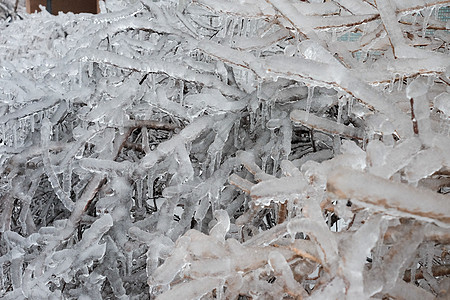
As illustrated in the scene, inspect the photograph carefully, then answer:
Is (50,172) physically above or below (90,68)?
below

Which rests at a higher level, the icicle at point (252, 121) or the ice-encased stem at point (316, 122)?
the ice-encased stem at point (316, 122)

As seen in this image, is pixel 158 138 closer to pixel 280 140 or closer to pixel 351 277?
pixel 280 140

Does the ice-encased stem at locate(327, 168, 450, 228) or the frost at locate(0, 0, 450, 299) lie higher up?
the ice-encased stem at locate(327, 168, 450, 228)

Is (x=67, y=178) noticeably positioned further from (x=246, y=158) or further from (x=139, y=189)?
(x=246, y=158)

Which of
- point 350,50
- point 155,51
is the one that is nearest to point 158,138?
point 155,51

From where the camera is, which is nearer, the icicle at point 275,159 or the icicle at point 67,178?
the icicle at point 275,159

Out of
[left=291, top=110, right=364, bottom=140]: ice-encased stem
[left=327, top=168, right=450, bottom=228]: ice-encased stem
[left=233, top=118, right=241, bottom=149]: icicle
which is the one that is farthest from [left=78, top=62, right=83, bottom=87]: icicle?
[left=327, top=168, right=450, bottom=228]: ice-encased stem

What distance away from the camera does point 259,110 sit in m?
0.80

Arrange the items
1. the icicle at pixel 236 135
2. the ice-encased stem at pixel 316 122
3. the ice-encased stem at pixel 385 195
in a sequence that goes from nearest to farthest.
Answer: the ice-encased stem at pixel 385 195 < the ice-encased stem at pixel 316 122 < the icicle at pixel 236 135

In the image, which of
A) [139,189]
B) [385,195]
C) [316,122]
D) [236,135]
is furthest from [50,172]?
[385,195]

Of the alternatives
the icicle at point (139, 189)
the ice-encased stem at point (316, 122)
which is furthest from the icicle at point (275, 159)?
the icicle at point (139, 189)

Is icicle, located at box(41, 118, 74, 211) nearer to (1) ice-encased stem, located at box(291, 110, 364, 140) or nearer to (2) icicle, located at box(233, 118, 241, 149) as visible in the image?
(2) icicle, located at box(233, 118, 241, 149)

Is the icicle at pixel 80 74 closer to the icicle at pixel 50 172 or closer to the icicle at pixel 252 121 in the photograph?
the icicle at pixel 50 172

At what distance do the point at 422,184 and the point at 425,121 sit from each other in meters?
0.13
